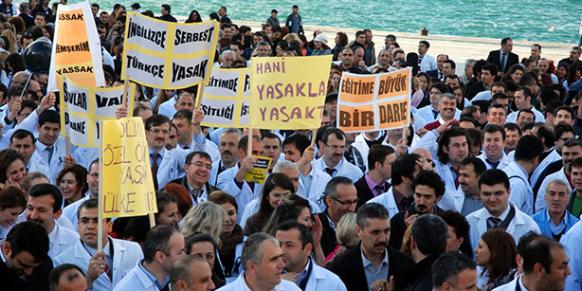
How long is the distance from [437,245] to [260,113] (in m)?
3.97

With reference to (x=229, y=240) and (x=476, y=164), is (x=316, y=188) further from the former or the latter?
(x=229, y=240)

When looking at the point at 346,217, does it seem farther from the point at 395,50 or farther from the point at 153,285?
the point at 395,50

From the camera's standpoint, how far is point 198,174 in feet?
36.9

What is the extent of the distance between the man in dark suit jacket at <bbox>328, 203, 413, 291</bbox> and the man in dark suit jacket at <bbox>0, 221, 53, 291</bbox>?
1.99 metres

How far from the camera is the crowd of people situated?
809 cm

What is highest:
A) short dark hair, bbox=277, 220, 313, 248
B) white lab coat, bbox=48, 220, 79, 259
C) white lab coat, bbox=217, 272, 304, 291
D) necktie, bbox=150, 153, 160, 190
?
short dark hair, bbox=277, 220, 313, 248

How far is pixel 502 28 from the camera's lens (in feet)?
283

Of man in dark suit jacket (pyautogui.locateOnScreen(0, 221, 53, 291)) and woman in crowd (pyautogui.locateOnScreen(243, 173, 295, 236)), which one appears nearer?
man in dark suit jacket (pyautogui.locateOnScreen(0, 221, 53, 291))

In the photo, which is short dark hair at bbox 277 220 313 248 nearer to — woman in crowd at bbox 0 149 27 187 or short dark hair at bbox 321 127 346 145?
woman in crowd at bbox 0 149 27 187

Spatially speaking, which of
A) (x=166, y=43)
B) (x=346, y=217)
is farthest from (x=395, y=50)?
(x=346, y=217)

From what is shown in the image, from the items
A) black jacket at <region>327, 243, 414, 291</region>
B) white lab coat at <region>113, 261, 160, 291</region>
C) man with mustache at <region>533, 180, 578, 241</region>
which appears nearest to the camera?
white lab coat at <region>113, 261, 160, 291</region>

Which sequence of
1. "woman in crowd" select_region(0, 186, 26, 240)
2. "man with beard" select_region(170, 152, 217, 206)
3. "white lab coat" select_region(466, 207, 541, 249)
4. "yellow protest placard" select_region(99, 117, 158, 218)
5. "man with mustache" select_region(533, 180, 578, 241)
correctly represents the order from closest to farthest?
1. "yellow protest placard" select_region(99, 117, 158, 218)
2. "woman in crowd" select_region(0, 186, 26, 240)
3. "white lab coat" select_region(466, 207, 541, 249)
4. "man with mustache" select_region(533, 180, 578, 241)
5. "man with beard" select_region(170, 152, 217, 206)

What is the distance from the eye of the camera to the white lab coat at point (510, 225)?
32.2 feet

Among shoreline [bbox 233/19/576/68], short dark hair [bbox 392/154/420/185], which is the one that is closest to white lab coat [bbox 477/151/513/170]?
short dark hair [bbox 392/154/420/185]
